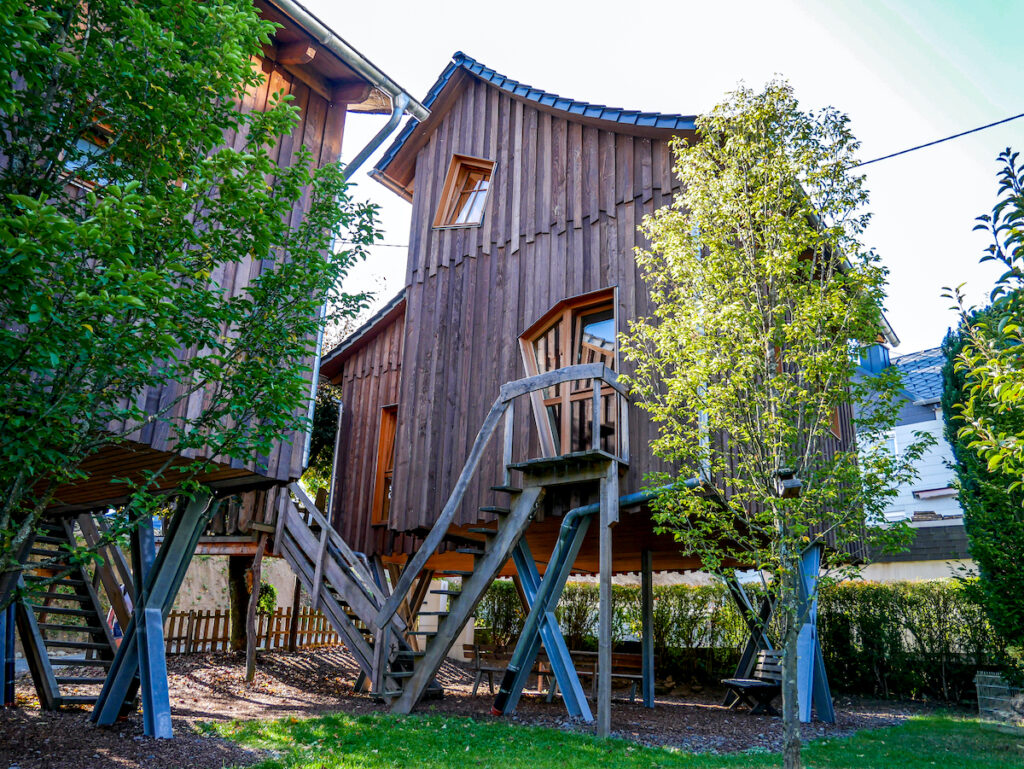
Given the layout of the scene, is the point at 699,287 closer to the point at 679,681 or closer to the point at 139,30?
the point at 139,30

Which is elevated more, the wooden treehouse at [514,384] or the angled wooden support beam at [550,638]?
the wooden treehouse at [514,384]

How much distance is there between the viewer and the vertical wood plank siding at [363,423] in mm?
13820

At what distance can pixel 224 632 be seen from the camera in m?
13.2

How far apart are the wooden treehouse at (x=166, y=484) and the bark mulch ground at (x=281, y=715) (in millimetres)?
455

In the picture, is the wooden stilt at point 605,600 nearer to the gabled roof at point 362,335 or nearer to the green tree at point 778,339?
the green tree at point 778,339

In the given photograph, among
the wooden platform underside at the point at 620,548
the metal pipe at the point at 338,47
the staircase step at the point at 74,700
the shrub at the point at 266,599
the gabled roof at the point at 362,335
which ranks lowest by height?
the staircase step at the point at 74,700

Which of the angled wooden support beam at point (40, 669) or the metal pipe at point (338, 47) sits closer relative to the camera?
the angled wooden support beam at point (40, 669)

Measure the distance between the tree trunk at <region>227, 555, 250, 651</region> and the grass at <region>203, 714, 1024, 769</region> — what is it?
6651mm

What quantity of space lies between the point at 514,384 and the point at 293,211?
3.20m

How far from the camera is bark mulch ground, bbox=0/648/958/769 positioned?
5.66 metres

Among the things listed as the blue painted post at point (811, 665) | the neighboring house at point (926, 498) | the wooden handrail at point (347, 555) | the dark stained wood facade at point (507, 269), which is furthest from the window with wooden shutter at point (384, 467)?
the neighboring house at point (926, 498)

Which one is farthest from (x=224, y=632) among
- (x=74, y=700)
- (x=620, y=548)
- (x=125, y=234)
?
(x=125, y=234)

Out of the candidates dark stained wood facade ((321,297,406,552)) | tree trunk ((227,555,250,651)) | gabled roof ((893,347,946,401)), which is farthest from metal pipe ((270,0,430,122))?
gabled roof ((893,347,946,401))

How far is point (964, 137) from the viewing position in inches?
395
